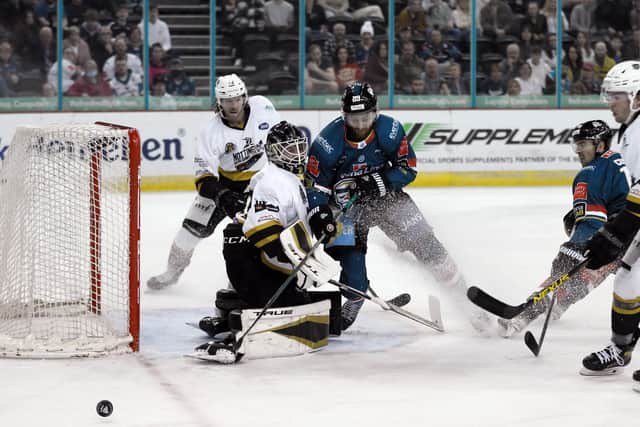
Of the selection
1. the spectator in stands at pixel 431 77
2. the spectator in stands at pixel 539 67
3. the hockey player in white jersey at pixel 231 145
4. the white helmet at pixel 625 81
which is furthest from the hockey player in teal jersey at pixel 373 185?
the spectator in stands at pixel 539 67

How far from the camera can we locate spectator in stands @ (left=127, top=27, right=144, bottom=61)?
990 centimetres

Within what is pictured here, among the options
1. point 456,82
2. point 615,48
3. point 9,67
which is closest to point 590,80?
point 615,48

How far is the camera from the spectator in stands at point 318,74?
1034cm

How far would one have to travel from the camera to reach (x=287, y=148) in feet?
14.1

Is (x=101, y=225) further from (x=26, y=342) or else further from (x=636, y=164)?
(x=636, y=164)

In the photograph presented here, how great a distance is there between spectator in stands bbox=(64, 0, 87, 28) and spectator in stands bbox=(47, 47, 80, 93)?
24 centimetres

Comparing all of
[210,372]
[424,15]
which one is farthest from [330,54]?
[210,372]

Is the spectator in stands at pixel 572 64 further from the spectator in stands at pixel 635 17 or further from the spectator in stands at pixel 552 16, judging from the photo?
the spectator in stands at pixel 635 17

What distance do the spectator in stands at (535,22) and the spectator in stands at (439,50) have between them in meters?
0.71

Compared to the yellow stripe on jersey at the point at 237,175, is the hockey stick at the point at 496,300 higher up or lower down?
lower down

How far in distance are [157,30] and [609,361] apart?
6928mm

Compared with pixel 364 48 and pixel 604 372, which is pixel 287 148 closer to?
pixel 604 372

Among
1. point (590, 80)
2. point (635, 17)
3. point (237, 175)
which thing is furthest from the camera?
point (635, 17)

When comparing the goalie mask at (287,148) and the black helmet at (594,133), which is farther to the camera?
the black helmet at (594,133)
